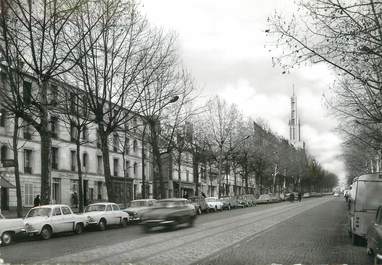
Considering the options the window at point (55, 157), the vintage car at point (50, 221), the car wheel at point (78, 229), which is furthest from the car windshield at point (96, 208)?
the window at point (55, 157)

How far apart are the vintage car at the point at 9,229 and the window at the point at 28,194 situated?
23.6 metres

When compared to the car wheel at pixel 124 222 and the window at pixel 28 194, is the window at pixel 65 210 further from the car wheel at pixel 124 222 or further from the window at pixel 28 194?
the window at pixel 28 194

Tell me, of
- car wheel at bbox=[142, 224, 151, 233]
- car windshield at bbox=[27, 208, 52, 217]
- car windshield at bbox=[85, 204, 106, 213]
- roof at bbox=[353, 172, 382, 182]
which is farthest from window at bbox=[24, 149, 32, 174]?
roof at bbox=[353, 172, 382, 182]

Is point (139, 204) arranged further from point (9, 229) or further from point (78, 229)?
point (9, 229)

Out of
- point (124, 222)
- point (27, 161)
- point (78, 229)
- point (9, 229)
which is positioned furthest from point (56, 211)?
point (27, 161)

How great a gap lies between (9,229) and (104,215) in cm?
795

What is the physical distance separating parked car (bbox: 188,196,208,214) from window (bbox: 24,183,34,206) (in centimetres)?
1317

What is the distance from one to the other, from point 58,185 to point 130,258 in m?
37.4

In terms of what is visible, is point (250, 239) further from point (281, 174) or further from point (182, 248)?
point (281, 174)

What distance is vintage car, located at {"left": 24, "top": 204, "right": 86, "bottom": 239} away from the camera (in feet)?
72.6

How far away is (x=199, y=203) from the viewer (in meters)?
46.0

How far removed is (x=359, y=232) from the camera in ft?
53.0

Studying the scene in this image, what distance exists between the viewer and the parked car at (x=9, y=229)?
19922mm

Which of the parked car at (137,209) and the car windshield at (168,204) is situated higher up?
the car windshield at (168,204)
